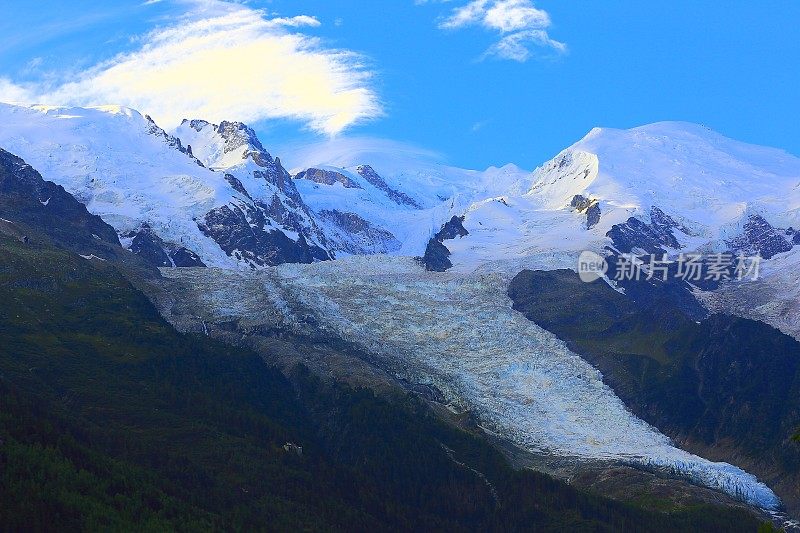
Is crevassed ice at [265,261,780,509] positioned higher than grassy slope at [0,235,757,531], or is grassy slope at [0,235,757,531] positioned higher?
crevassed ice at [265,261,780,509]

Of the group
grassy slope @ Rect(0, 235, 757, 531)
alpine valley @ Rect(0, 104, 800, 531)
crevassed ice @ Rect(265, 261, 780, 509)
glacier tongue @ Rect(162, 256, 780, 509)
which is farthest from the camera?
glacier tongue @ Rect(162, 256, 780, 509)

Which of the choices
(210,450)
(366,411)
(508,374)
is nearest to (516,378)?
(508,374)

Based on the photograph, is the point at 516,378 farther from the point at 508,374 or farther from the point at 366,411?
the point at 366,411

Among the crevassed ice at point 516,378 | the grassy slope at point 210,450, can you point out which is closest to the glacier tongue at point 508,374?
the crevassed ice at point 516,378

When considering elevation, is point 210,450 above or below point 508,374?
below

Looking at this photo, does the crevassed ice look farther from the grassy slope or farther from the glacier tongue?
the grassy slope

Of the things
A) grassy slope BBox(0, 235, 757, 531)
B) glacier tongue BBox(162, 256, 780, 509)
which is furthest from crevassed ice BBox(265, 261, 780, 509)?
grassy slope BBox(0, 235, 757, 531)

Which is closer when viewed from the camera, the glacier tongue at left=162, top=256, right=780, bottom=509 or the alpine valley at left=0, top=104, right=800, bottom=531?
the alpine valley at left=0, top=104, right=800, bottom=531
